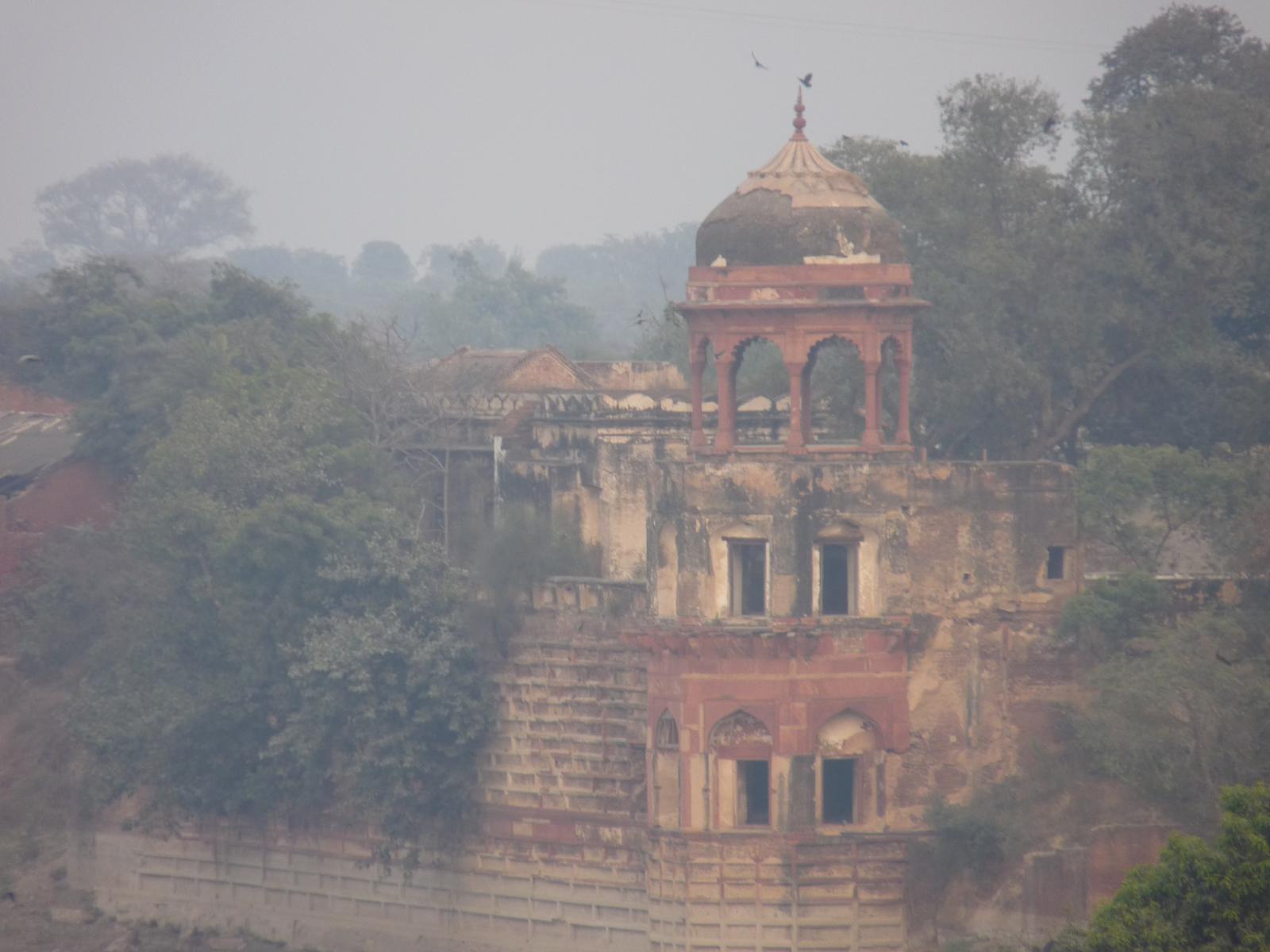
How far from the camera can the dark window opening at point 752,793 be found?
2961cm

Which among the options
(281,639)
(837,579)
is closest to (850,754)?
(837,579)

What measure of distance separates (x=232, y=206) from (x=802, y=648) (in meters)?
89.9

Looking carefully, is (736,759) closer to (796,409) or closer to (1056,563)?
(796,409)

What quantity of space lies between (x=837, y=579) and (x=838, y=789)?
2244 mm

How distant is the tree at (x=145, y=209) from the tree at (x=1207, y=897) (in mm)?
89871

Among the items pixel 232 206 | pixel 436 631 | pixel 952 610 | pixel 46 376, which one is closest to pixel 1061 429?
pixel 952 610

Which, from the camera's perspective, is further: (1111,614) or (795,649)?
(1111,614)

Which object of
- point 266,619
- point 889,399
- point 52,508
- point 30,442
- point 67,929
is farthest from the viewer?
point 30,442

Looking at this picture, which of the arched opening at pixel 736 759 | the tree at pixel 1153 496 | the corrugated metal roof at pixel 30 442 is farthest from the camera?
the corrugated metal roof at pixel 30 442

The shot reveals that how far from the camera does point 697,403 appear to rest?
3078 centimetres

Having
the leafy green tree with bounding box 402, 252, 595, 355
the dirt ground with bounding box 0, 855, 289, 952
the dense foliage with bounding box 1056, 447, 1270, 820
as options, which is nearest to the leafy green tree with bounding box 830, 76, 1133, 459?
the dense foliage with bounding box 1056, 447, 1270, 820

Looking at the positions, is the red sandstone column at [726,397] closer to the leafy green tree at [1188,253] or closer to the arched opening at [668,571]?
the arched opening at [668,571]

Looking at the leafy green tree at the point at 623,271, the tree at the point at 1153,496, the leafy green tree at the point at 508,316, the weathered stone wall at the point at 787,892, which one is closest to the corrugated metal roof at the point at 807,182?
the tree at the point at 1153,496

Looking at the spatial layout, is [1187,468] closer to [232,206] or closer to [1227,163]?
[1227,163]
